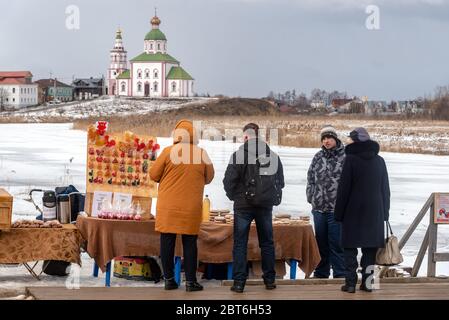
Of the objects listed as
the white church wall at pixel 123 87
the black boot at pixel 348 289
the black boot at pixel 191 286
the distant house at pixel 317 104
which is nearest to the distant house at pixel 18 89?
the white church wall at pixel 123 87

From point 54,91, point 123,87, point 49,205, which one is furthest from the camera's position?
point 54,91

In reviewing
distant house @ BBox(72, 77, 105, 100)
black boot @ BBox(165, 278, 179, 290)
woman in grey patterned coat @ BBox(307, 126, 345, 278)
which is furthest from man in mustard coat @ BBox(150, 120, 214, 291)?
distant house @ BBox(72, 77, 105, 100)

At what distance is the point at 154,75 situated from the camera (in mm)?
116375

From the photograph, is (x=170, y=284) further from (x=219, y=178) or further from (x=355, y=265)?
(x=219, y=178)

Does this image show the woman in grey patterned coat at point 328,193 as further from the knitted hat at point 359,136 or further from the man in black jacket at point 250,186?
the man in black jacket at point 250,186

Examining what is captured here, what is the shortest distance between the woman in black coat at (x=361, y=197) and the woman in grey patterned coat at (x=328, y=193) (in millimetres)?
967

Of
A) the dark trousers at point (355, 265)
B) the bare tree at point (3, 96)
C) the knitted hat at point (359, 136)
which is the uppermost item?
the bare tree at point (3, 96)

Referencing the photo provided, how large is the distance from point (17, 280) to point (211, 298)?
2.46 m

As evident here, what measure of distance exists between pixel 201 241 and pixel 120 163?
1193mm

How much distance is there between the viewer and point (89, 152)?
909 centimetres

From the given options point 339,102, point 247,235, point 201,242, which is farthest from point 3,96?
point 247,235

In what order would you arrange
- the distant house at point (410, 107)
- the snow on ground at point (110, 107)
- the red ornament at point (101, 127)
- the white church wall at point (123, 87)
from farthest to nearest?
the white church wall at point (123, 87) → the snow on ground at point (110, 107) → the distant house at point (410, 107) → the red ornament at point (101, 127)

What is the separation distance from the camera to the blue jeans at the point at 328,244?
349 inches
